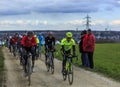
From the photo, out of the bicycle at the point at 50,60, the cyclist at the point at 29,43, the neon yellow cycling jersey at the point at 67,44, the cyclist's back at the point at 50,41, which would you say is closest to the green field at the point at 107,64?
the bicycle at the point at 50,60

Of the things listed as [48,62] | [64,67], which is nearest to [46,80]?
[64,67]

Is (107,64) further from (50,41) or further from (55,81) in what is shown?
(55,81)

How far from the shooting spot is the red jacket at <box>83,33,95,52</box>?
25.5 meters

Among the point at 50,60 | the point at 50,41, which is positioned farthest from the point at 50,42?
the point at 50,60

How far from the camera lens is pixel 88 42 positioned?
84.0 ft

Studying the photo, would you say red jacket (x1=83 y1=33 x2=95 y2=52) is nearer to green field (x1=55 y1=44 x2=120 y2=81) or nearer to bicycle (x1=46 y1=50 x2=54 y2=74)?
green field (x1=55 y1=44 x2=120 y2=81)

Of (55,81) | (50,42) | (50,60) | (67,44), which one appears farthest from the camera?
(50,60)

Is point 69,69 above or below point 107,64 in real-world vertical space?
above

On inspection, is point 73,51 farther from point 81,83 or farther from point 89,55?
point 89,55

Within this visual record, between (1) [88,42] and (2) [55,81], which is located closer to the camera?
(2) [55,81]

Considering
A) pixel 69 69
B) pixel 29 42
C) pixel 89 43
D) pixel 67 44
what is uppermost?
pixel 29 42

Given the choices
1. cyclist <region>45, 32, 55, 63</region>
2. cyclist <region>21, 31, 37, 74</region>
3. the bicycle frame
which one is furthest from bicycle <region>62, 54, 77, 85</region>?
cyclist <region>45, 32, 55, 63</region>

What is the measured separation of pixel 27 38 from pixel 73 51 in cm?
225

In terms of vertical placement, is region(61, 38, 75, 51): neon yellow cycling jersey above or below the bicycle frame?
above
